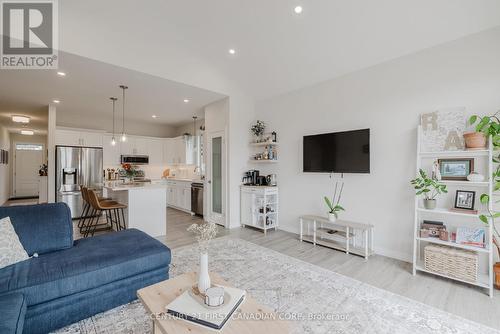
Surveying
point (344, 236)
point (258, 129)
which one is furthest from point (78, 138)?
point (344, 236)

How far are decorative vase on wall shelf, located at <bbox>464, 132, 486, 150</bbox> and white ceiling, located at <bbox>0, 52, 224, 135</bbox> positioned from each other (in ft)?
12.9

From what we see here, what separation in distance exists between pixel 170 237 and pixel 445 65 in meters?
4.88

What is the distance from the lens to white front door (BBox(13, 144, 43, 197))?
935cm

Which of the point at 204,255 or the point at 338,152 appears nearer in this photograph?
the point at 204,255

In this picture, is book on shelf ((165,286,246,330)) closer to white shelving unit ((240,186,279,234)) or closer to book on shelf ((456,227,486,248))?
book on shelf ((456,227,486,248))

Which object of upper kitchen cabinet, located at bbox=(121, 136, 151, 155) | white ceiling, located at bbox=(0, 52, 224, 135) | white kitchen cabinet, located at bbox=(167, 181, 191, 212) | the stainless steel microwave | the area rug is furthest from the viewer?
upper kitchen cabinet, located at bbox=(121, 136, 151, 155)

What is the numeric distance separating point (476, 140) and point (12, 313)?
4182mm

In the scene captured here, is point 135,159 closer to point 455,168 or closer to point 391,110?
point 391,110

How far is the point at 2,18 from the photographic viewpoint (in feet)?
9.01

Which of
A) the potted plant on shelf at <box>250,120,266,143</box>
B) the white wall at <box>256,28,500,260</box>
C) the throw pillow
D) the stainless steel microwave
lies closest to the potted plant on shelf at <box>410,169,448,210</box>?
the white wall at <box>256,28,500,260</box>

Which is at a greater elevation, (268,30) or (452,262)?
(268,30)

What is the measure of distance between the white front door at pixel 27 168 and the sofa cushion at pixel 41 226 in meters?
9.96

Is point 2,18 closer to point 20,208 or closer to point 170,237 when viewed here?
point 20,208

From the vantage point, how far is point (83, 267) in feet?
6.23
